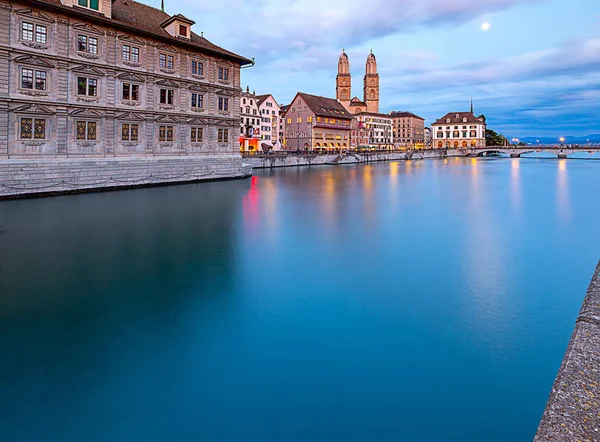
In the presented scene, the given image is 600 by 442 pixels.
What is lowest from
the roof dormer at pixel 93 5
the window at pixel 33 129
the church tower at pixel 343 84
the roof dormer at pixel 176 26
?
the window at pixel 33 129

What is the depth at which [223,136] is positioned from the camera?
141ft

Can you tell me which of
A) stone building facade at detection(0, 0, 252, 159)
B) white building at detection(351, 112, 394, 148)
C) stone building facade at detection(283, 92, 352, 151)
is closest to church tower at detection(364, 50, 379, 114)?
white building at detection(351, 112, 394, 148)

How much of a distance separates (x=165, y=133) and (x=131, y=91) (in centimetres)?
433

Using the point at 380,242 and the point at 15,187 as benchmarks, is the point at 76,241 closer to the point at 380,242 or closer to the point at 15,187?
the point at 380,242

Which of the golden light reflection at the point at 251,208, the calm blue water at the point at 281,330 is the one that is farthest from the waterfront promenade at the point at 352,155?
the calm blue water at the point at 281,330

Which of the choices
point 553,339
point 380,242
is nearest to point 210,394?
point 553,339

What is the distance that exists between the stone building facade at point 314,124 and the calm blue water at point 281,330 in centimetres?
8406

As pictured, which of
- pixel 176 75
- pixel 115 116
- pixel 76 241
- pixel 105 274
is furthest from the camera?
pixel 176 75

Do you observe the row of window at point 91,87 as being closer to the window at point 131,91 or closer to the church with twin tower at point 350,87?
the window at point 131,91

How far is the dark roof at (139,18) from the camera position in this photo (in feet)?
97.5

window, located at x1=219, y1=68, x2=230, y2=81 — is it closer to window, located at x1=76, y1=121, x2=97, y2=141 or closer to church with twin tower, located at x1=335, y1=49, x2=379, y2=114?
window, located at x1=76, y1=121, x2=97, y2=141

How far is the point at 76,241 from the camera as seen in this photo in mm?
16531

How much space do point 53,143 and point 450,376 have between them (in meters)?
29.3

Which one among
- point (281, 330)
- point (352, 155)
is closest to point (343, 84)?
point (352, 155)
